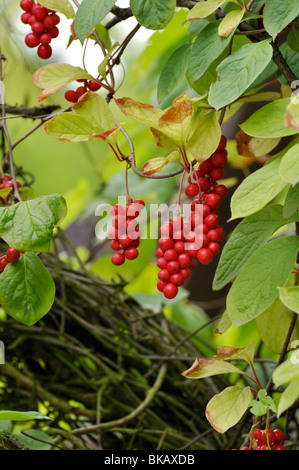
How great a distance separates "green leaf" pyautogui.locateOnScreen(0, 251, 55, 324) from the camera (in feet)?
1.37

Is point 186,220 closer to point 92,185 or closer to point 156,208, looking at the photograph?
point 156,208

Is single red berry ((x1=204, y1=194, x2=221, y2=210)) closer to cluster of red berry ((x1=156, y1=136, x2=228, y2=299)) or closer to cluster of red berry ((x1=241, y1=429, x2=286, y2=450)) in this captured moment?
cluster of red berry ((x1=156, y1=136, x2=228, y2=299))

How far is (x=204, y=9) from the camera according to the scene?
1.22ft

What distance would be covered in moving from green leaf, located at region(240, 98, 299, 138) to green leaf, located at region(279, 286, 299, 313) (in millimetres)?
103

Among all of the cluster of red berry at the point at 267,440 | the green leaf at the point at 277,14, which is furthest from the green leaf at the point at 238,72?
the cluster of red berry at the point at 267,440

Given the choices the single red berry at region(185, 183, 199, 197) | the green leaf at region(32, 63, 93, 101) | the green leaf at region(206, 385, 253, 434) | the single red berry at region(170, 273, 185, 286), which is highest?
the green leaf at region(32, 63, 93, 101)

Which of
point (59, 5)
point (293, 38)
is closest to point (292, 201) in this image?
point (293, 38)

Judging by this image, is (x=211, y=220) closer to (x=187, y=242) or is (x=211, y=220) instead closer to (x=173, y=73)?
(x=187, y=242)

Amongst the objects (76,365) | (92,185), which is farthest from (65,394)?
(92,185)

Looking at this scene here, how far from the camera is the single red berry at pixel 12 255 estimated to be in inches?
16.4

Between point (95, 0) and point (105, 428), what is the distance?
0.44 m

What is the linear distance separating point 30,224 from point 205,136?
0.45ft

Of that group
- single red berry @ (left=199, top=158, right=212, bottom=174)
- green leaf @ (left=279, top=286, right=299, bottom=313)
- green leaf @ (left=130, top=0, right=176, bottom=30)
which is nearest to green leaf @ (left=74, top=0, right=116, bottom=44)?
green leaf @ (left=130, top=0, right=176, bottom=30)

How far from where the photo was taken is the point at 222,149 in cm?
40
